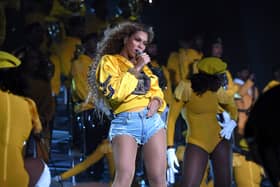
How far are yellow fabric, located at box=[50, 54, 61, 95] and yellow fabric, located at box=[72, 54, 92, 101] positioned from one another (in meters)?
0.74

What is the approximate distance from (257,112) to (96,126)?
3.86 m

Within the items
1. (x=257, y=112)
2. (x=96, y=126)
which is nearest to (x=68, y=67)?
(x=96, y=126)

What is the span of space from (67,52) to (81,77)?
132 centimetres

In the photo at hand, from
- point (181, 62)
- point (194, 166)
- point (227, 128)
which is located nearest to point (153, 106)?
point (194, 166)

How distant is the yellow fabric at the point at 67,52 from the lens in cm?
805

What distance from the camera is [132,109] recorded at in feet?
15.3

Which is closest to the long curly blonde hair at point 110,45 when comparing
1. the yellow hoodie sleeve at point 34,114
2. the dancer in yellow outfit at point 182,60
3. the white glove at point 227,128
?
the yellow hoodie sleeve at point 34,114

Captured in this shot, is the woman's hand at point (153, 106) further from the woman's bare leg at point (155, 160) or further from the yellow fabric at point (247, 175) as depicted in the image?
the yellow fabric at point (247, 175)

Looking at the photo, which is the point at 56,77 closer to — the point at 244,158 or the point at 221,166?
the point at 244,158

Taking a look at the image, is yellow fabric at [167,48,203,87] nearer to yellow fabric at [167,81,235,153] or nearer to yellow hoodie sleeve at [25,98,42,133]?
yellow fabric at [167,81,235,153]

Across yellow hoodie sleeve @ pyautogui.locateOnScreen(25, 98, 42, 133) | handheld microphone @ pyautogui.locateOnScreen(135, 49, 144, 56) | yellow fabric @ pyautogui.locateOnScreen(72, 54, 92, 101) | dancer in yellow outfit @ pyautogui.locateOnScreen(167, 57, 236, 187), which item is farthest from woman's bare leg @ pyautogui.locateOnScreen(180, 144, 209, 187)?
yellow hoodie sleeve @ pyautogui.locateOnScreen(25, 98, 42, 133)

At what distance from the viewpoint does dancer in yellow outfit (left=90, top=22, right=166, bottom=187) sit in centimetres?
457

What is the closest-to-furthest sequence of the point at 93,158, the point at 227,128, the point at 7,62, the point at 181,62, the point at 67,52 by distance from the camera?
1. the point at 7,62
2. the point at 227,128
3. the point at 93,158
4. the point at 67,52
5. the point at 181,62

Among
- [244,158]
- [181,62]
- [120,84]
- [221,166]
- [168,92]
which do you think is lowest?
[244,158]
